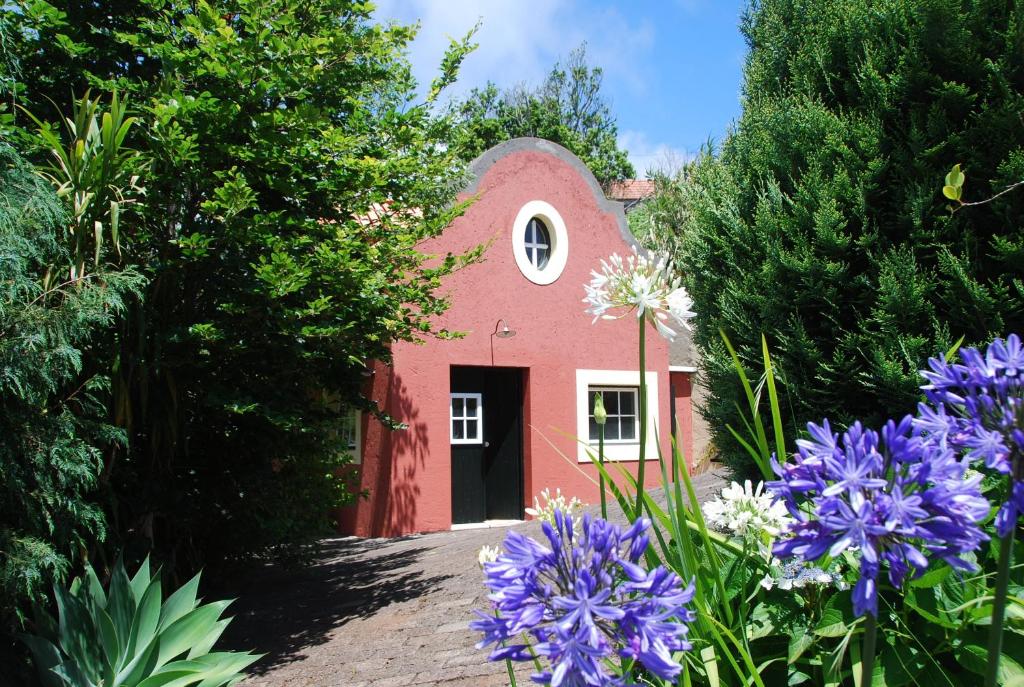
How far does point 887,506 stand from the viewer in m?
1.10

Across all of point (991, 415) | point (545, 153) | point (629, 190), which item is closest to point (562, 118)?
point (629, 190)

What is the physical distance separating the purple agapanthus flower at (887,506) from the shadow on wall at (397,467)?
9871 mm

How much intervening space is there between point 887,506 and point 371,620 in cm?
582

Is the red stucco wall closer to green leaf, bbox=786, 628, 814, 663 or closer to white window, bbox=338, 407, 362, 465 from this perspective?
white window, bbox=338, 407, 362, 465

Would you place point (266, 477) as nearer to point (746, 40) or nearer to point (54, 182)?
point (54, 182)

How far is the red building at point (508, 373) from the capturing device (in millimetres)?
10992

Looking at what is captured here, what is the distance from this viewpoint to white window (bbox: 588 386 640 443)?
13.3m

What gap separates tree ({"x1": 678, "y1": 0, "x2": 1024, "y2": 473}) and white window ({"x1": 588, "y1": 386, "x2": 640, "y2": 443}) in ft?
29.2

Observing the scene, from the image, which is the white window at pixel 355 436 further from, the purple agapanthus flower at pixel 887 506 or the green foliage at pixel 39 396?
the purple agapanthus flower at pixel 887 506

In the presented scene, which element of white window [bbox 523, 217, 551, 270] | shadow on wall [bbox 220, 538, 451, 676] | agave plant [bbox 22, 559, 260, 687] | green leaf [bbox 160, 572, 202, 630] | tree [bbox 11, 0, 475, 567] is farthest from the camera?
white window [bbox 523, 217, 551, 270]

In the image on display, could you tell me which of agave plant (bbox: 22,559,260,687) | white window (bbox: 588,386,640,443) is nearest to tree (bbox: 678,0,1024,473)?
agave plant (bbox: 22,559,260,687)

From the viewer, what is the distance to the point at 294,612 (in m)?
6.96

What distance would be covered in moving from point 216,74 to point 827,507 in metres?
5.58

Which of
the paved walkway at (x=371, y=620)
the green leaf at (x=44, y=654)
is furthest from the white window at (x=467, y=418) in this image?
the green leaf at (x=44, y=654)
